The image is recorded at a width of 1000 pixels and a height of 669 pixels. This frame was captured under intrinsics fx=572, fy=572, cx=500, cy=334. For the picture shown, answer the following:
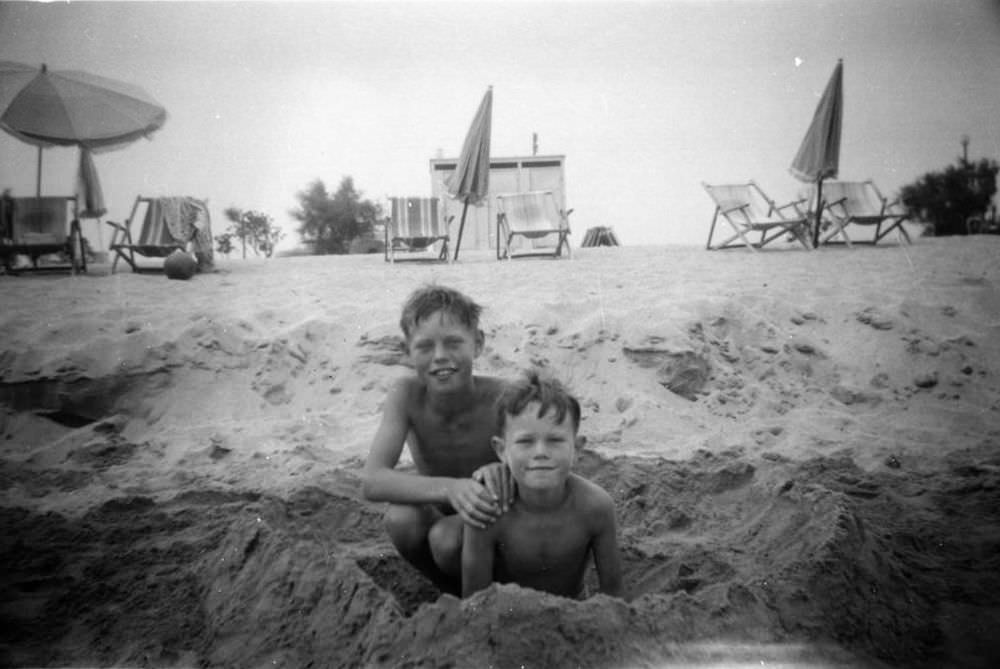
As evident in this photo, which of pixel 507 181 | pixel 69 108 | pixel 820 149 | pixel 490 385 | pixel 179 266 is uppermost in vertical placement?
pixel 507 181

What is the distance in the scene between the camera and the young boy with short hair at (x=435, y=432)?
1731 mm

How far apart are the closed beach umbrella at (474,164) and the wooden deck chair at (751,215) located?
330cm

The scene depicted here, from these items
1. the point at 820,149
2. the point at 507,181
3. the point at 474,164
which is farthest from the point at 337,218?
the point at 820,149

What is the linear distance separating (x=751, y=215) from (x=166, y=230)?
7848 millimetres

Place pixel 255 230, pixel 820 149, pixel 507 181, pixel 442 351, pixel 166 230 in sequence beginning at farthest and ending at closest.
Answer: pixel 507 181, pixel 166 230, pixel 820 149, pixel 255 230, pixel 442 351

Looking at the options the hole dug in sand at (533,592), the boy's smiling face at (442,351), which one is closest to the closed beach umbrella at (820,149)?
the hole dug in sand at (533,592)

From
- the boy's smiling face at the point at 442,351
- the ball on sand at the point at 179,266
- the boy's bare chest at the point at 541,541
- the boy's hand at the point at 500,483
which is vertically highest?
the ball on sand at the point at 179,266

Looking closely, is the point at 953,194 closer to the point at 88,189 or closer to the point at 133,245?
the point at 88,189

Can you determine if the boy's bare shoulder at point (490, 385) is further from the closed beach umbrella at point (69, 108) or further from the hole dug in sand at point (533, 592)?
the closed beach umbrella at point (69, 108)

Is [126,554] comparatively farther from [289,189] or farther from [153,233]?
[153,233]

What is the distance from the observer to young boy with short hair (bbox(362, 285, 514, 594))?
5.68 ft

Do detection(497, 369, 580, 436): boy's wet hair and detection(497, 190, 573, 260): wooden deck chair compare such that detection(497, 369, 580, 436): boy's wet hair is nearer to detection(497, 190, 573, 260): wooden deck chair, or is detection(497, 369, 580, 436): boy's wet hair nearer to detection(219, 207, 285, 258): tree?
detection(219, 207, 285, 258): tree

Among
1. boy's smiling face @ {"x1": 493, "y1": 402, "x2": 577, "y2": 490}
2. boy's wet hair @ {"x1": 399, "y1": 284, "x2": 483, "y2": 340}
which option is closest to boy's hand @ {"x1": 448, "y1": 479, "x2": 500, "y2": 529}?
boy's smiling face @ {"x1": 493, "y1": 402, "x2": 577, "y2": 490}

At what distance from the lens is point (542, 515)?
5.37ft
